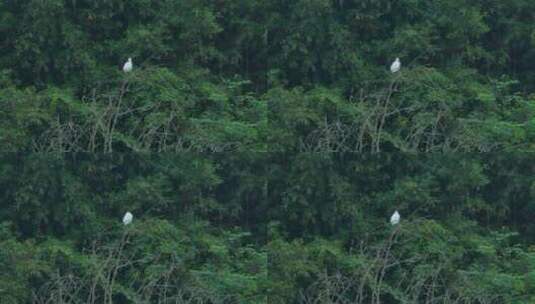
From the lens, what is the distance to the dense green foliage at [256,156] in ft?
18.1

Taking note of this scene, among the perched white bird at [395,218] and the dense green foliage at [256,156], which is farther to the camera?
the dense green foliage at [256,156]

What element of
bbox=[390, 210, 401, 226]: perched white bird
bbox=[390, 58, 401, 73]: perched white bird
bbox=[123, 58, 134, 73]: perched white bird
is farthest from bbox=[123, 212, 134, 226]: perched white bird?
bbox=[390, 58, 401, 73]: perched white bird

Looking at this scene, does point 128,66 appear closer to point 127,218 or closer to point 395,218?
point 127,218

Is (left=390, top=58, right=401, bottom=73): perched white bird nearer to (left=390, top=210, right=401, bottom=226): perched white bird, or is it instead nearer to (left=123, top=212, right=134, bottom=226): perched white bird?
(left=390, top=210, right=401, bottom=226): perched white bird

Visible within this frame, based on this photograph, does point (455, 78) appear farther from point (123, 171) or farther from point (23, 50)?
point (23, 50)

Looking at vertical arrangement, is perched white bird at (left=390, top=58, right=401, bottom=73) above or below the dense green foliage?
above

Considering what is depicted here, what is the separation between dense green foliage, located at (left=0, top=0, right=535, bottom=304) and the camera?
5.51 metres

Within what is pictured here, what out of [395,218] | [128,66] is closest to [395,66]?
[395,218]

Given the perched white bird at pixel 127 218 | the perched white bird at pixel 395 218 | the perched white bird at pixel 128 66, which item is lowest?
→ the perched white bird at pixel 395 218

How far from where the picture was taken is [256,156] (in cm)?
559

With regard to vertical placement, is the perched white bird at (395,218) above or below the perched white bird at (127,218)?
below

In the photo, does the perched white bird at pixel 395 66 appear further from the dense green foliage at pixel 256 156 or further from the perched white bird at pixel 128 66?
the perched white bird at pixel 128 66

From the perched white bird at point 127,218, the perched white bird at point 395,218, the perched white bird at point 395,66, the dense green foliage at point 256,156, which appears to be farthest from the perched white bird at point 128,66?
the perched white bird at point 395,218

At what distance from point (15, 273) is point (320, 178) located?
1.69 meters
